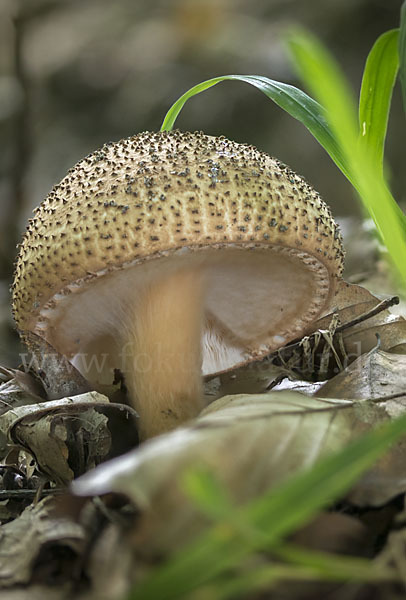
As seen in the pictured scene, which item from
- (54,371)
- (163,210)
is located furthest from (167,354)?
(163,210)

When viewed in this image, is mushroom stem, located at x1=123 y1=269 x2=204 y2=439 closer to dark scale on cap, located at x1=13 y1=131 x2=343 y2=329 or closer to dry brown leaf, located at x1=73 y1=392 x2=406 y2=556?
dark scale on cap, located at x1=13 y1=131 x2=343 y2=329

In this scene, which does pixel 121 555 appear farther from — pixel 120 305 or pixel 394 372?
pixel 120 305

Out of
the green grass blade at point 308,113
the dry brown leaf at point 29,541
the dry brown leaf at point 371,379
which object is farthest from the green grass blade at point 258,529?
the green grass blade at point 308,113

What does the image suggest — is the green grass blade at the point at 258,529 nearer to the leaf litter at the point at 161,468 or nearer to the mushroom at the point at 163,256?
the leaf litter at the point at 161,468

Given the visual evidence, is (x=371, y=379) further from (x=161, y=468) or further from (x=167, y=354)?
(x=161, y=468)

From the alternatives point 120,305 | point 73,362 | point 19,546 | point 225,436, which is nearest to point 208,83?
point 120,305

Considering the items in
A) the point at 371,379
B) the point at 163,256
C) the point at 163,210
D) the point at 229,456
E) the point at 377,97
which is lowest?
the point at 371,379

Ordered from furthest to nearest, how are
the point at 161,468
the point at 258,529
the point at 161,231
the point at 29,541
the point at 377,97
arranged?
the point at 377,97 < the point at 161,231 < the point at 29,541 < the point at 161,468 < the point at 258,529

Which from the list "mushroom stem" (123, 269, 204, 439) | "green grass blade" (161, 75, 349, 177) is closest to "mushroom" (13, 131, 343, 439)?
"mushroom stem" (123, 269, 204, 439)
